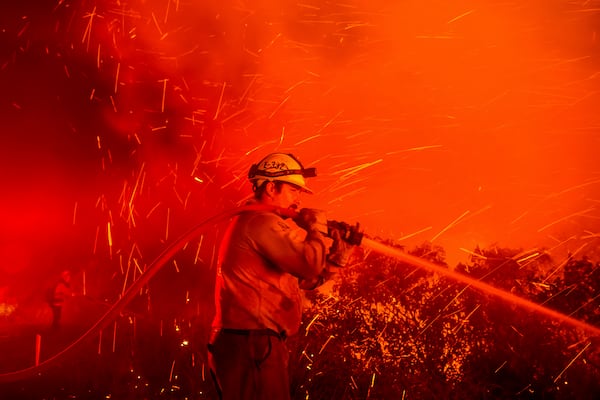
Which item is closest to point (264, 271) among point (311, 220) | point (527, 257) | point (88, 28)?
point (311, 220)

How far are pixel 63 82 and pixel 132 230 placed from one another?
5033mm

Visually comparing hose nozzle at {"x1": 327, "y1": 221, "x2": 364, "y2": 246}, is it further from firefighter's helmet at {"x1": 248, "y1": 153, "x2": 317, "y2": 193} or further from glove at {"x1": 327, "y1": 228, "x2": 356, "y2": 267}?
firefighter's helmet at {"x1": 248, "y1": 153, "x2": 317, "y2": 193}

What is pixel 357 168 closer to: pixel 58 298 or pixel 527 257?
pixel 527 257

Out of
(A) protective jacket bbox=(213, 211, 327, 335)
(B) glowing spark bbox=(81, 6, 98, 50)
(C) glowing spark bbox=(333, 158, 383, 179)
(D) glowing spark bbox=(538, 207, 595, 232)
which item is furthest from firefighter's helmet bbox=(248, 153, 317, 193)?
(B) glowing spark bbox=(81, 6, 98, 50)

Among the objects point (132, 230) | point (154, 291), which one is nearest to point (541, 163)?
point (154, 291)

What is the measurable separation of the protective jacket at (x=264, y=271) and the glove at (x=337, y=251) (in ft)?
0.83

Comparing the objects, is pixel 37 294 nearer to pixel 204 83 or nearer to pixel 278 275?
pixel 204 83

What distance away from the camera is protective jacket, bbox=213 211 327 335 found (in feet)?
10.5

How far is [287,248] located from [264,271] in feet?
0.76

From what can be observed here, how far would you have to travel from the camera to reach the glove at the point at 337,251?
11.8 ft

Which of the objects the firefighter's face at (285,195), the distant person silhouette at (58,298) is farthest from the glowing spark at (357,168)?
the distant person silhouette at (58,298)

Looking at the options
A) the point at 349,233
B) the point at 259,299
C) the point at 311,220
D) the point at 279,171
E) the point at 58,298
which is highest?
the point at 279,171

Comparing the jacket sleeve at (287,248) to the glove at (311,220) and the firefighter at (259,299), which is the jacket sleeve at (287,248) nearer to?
the firefighter at (259,299)

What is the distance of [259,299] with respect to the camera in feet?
10.6
